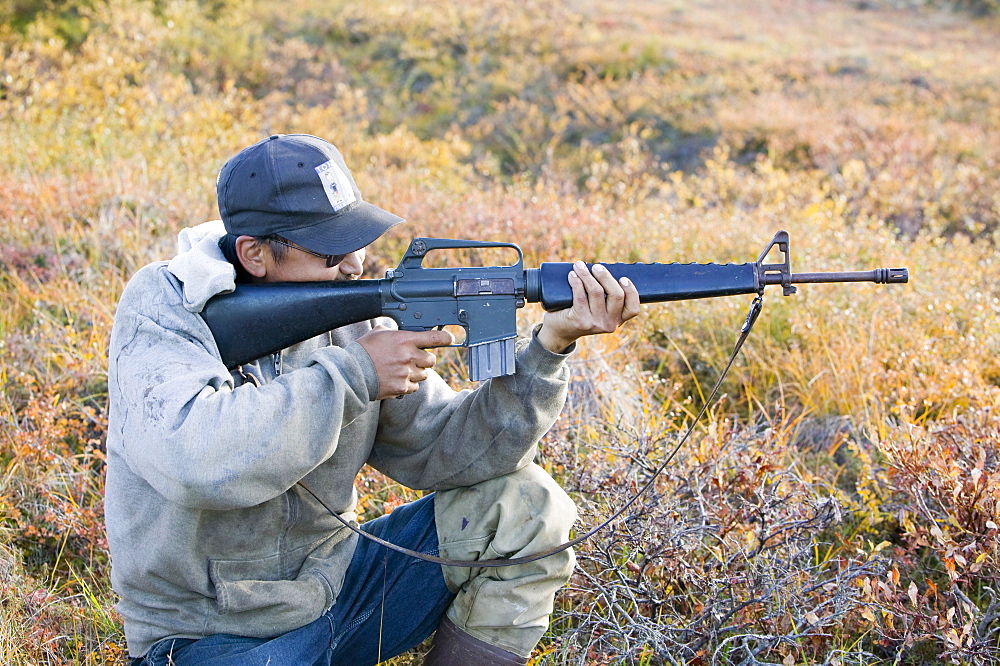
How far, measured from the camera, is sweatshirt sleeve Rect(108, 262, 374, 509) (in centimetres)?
199

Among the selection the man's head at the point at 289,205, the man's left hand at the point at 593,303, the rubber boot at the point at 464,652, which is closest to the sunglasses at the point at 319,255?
the man's head at the point at 289,205

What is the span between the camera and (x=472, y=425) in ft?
8.56

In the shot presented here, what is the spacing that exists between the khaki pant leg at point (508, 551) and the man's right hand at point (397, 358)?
1.85 feet

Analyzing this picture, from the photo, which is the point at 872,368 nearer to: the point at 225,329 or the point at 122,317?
the point at 225,329

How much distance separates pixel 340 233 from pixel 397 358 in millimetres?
435

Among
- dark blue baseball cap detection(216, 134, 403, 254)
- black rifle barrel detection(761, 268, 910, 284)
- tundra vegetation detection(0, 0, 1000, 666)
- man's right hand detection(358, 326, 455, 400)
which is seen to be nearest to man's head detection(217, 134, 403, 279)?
dark blue baseball cap detection(216, 134, 403, 254)

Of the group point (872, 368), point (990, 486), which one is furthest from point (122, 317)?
point (872, 368)

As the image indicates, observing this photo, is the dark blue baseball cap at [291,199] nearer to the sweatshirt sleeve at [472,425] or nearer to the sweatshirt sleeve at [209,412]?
the sweatshirt sleeve at [209,412]

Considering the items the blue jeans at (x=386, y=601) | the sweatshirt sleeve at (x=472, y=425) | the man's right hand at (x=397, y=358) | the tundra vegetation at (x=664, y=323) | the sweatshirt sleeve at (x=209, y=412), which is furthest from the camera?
the tundra vegetation at (x=664, y=323)

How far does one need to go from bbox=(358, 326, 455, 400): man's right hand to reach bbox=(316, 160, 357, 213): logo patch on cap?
42 centimetres

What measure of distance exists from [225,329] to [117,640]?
1359 mm

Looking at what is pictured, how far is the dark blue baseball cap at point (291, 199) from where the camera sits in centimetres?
236

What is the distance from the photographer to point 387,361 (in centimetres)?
223

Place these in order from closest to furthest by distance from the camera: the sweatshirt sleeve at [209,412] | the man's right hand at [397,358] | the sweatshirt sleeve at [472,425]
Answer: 1. the sweatshirt sleeve at [209,412]
2. the man's right hand at [397,358]
3. the sweatshirt sleeve at [472,425]
